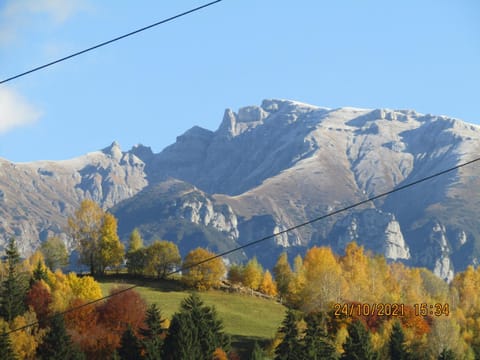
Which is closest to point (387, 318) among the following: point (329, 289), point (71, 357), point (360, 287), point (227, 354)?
point (329, 289)

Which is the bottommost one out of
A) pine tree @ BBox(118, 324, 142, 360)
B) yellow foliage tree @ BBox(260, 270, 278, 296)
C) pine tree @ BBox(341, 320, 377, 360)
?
pine tree @ BBox(341, 320, 377, 360)

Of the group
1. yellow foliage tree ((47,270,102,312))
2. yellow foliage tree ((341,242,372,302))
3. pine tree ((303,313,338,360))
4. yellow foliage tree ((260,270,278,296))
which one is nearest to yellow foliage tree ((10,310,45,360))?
yellow foliage tree ((47,270,102,312))

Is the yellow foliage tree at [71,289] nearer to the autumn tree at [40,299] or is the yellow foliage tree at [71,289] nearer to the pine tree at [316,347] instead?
the autumn tree at [40,299]

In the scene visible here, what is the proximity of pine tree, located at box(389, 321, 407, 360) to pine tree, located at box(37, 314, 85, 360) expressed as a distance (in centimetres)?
3771

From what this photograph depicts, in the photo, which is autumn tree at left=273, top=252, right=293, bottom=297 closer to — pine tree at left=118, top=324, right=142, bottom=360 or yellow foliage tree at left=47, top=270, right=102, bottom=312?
yellow foliage tree at left=47, top=270, right=102, bottom=312

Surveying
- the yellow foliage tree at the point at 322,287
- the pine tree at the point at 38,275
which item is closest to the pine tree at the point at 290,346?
the yellow foliage tree at the point at 322,287

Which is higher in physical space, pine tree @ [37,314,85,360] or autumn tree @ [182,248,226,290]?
autumn tree @ [182,248,226,290]

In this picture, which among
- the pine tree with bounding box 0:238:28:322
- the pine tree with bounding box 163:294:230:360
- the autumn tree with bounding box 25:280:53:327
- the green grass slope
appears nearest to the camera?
the pine tree with bounding box 163:294:230:360

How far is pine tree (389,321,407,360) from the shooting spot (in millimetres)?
108812

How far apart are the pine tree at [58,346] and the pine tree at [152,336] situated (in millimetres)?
7533

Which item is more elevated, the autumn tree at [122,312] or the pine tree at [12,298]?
the pine tree at [12,298]

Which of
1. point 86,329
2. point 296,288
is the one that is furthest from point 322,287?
point 86,329

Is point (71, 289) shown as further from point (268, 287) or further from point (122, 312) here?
point (268, 287)

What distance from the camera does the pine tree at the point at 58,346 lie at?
324ft
